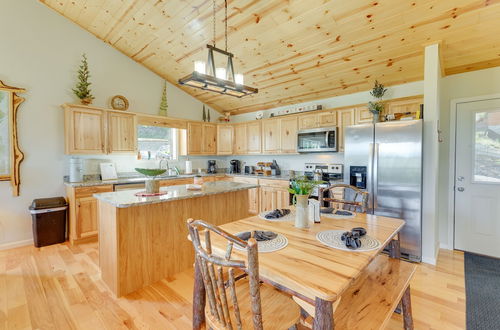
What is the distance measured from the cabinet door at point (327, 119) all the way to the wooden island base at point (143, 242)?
252 centimetres

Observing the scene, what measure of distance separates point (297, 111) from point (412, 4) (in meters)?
2.37

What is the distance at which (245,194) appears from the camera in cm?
335

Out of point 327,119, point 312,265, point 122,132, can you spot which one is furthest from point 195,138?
point 312,265

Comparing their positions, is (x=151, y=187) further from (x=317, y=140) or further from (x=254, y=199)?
(x=317, y=140)

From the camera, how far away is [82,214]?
137 inches

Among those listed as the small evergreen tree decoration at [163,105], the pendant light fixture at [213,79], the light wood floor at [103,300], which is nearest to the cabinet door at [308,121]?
the pendant light fixture at [213,79]

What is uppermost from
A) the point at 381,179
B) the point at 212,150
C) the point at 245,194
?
the point at 212,150

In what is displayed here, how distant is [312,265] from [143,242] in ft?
6.05

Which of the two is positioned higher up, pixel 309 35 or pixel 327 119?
pixel 309 35

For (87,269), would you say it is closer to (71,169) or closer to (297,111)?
(71,169)

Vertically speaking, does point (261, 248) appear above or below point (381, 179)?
below

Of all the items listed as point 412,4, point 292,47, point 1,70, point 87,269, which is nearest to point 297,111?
point 292,47

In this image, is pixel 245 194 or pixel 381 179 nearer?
pixel 381 179

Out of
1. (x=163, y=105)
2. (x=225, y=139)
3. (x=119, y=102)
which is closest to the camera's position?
(x=119, y=102)
